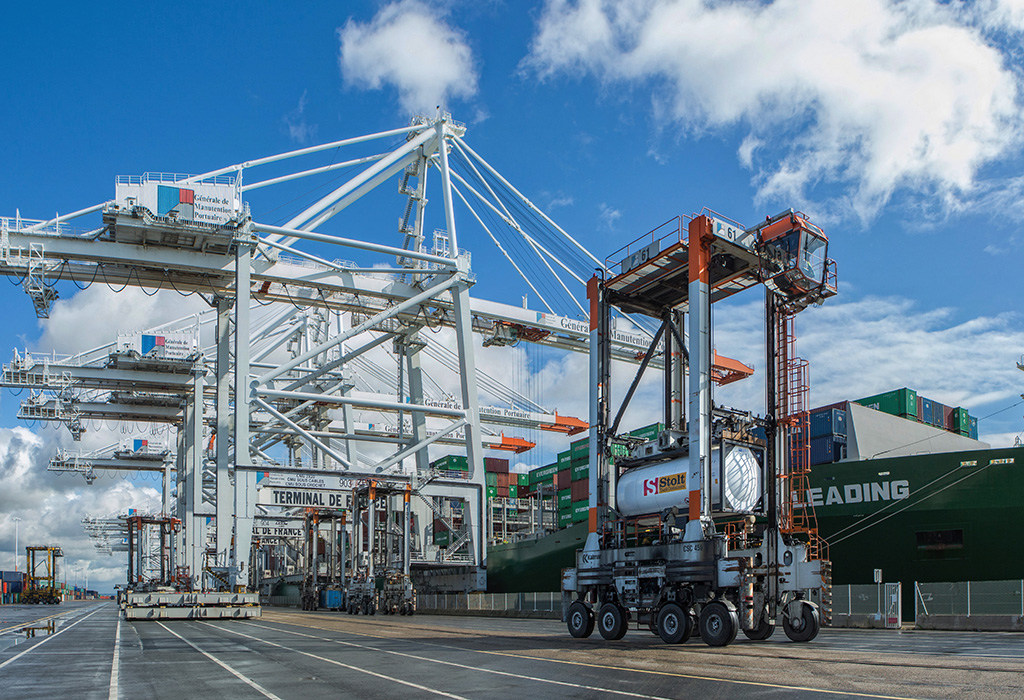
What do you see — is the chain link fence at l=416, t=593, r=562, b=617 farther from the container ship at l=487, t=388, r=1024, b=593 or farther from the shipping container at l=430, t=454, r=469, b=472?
the shipping container at l=430, t=454, r=469, b=472

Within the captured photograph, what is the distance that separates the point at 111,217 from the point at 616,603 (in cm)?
2553

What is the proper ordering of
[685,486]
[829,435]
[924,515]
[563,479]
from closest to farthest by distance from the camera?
1. [685,486]
2. [924,515]
3. [829,435]
4. [563,479]

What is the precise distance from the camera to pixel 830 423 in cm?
3162

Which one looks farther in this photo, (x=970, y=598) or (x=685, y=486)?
(x=970, y=598)

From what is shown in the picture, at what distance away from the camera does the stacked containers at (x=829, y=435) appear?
3148cm

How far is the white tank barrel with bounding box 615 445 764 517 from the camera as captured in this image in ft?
61.7

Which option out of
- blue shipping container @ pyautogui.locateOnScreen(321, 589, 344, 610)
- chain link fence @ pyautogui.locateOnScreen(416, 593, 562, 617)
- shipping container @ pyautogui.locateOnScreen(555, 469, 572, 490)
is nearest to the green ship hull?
chain link fence @ pyautogui.locateOnScreen(416, 593, 562, 617)

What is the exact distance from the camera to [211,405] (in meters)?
63.7

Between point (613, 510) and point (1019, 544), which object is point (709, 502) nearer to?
point (613, 510)

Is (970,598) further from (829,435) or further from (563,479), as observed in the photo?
(563,479)

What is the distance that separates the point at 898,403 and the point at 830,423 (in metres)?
4.15

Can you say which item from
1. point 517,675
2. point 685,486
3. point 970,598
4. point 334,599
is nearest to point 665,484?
point 685,486

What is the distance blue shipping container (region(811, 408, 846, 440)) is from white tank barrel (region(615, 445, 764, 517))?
13051 mm

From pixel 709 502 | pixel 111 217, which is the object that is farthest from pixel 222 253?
pixel 709 502
